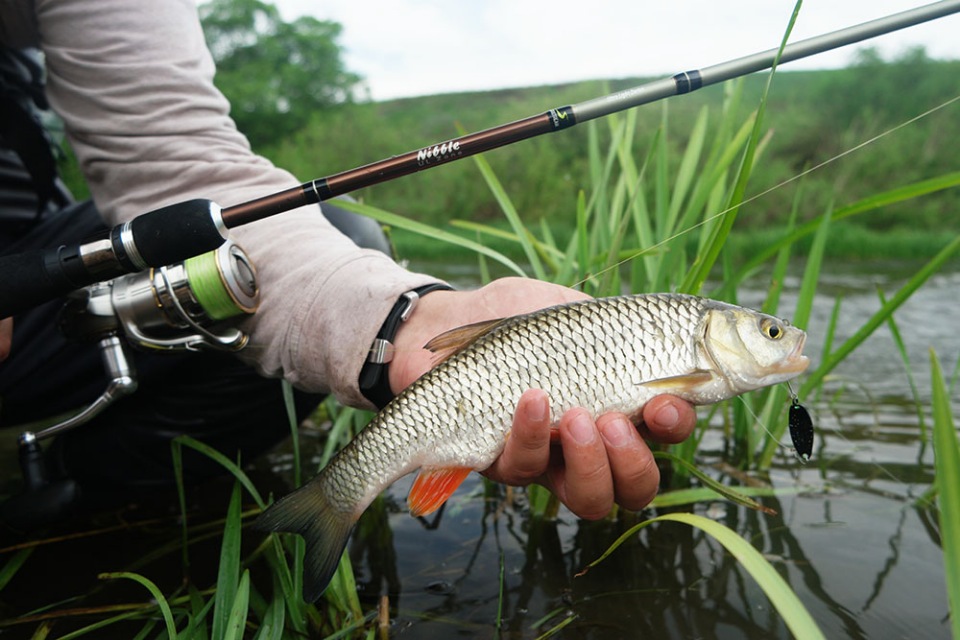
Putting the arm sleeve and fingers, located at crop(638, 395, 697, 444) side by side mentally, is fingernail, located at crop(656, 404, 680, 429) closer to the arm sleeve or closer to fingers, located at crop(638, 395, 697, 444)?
fingers, located at crop(638, 395, 697, 444)

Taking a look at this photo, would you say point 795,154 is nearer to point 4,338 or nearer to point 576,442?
point 576,442

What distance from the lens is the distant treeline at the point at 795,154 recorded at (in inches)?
575

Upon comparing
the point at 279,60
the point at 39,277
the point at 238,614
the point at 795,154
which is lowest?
the point at 795,154

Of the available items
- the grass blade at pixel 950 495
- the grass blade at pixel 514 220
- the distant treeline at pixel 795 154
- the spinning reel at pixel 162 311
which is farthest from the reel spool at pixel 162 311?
the distant treeline at pixel 795 154

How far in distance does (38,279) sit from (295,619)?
2.74 ft

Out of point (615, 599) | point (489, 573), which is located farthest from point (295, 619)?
point (615, 599)

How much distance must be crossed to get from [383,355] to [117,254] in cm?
56

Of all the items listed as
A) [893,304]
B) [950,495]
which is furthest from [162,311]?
[893,304]

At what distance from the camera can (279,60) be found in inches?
1602

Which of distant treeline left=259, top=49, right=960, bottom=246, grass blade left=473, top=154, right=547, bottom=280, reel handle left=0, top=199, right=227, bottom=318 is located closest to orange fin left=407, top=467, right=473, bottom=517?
reel handle left=0, top=199, right=227, bottom=318

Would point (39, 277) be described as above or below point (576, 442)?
above

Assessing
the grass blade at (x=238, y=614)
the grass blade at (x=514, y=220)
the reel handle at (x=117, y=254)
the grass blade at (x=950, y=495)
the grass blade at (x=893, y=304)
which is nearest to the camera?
the grass blade at (x=950, y=495)

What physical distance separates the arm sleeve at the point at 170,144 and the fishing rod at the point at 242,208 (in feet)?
0.87

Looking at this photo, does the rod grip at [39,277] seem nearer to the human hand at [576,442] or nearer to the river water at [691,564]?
the human hand at [576,442]
